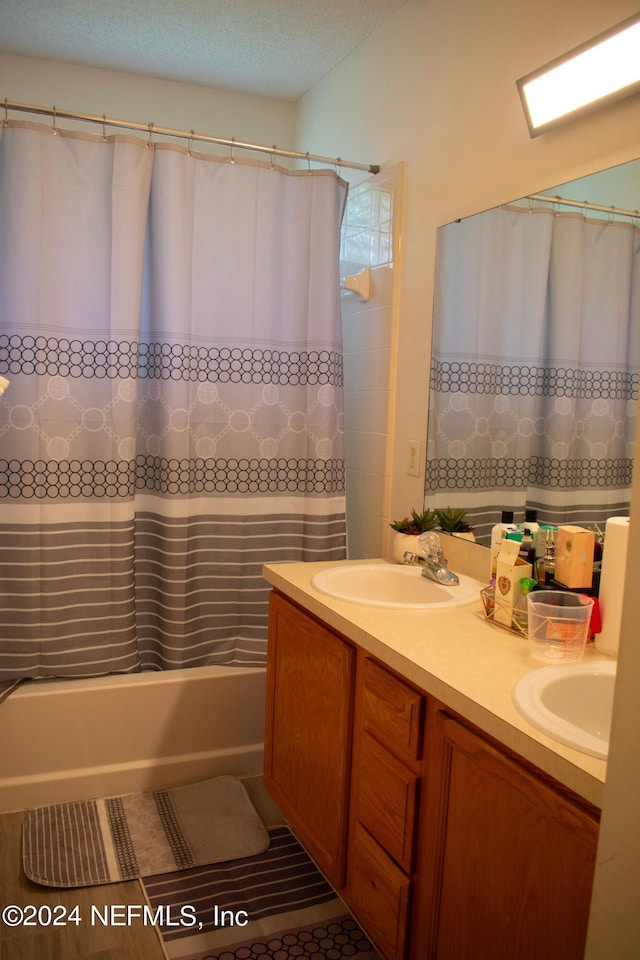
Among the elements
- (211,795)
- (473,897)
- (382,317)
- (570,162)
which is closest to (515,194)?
(570,162)

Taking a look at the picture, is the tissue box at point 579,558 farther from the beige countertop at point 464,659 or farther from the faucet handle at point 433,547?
the faucet handle at point 433,547

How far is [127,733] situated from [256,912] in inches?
29.2

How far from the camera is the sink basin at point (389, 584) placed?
184 cm

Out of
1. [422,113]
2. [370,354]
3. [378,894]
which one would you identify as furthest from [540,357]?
[378,894]

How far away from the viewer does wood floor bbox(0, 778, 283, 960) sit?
1653 millimetres

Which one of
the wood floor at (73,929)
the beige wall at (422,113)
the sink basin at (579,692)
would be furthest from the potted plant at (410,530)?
the wood floor at (73,929)

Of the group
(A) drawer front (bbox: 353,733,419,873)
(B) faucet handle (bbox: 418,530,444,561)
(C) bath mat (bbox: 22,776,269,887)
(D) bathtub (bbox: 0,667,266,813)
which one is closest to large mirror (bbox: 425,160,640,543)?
(B) faucet handle (bbox: 418,530,444,561)

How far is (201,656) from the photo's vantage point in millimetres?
2463

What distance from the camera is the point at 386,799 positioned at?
4.65ft

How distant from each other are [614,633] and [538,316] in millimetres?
769

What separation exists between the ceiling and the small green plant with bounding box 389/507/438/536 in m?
1.60

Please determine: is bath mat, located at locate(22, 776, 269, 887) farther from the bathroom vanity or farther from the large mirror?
the large mirror

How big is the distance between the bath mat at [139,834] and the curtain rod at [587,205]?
187 centimetres

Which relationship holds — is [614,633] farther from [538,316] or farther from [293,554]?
[293,554]
